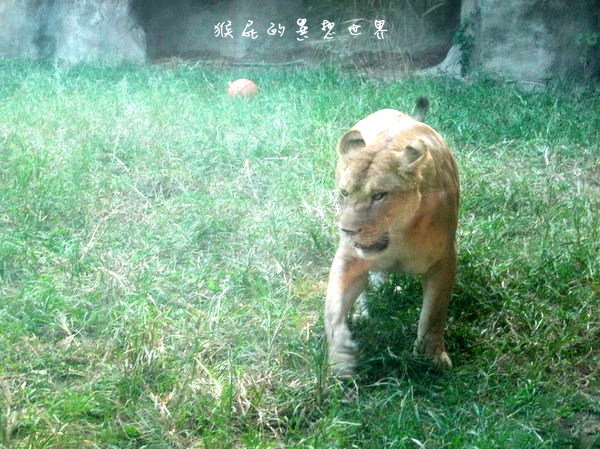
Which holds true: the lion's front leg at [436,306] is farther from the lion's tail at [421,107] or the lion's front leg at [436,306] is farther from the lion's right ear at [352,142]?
the lion's tail at [421,107]

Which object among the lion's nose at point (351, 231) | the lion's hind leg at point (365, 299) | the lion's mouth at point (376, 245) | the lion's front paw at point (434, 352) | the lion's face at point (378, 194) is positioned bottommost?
the lion's front paw at point (434, 352)

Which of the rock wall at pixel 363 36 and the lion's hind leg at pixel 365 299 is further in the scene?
the rock wall at pixel 363 36

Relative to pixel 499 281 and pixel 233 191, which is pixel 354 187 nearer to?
pixel 499 281

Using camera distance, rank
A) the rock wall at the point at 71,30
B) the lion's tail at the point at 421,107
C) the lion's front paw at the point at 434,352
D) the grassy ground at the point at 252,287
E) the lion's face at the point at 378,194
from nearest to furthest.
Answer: the grassy ground at the point at 252,287 < the lion's face at the point at 378,194 < the lion's front paw at the point at 434,352 < the lion's tail at the point at 421,107 < the rock wall at the point at 71,30

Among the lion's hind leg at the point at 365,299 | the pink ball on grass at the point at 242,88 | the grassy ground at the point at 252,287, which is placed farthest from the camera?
the pink ball on grass at the point at 242,88

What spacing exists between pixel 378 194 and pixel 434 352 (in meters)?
0.90

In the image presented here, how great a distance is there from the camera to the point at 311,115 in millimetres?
7281

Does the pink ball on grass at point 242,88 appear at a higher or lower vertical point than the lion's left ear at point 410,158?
lower

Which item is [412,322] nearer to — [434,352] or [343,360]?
[434,352]

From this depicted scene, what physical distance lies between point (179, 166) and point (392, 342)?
101 inches

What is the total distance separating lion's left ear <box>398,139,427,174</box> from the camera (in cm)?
384

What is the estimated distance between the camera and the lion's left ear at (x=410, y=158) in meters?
3.84

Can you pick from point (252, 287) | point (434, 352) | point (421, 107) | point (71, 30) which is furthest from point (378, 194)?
point (71, 30)

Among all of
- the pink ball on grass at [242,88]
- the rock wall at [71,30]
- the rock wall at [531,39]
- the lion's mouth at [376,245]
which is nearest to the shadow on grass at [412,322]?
the lion's mouth at [376,245]
